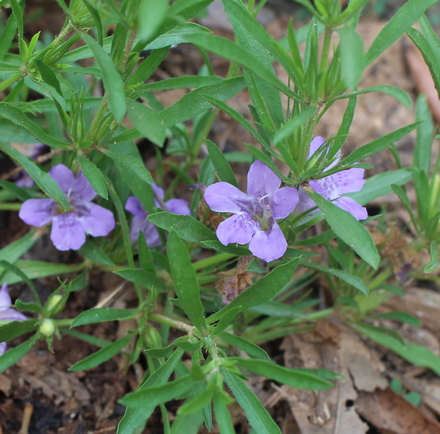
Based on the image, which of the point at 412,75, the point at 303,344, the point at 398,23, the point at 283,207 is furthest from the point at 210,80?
the point at 412,75

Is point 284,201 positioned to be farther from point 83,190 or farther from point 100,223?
point 83,190

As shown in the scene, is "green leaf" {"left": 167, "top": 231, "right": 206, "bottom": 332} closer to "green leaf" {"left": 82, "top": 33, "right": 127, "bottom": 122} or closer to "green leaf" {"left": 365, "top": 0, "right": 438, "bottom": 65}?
"green leaf" {"left": 82, "top": 33, "right": 127, "bottom": 122}

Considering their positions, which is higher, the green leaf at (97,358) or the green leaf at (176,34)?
the green leaf at (176,34)

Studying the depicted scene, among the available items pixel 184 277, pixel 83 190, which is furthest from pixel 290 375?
pixel 83 190

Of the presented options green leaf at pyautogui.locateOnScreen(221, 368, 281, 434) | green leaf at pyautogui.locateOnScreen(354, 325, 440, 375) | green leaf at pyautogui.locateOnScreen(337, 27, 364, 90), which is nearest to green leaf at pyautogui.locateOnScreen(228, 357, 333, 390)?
green leaf at pyautogui.locateOnScreen(221, 368, 281, 434)

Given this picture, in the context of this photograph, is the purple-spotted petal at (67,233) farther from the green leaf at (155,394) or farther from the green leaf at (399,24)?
the green leaf at (399,24)

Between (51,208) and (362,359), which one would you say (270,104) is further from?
(362,359)

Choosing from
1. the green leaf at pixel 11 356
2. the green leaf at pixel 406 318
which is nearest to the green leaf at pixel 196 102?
the green leaf at pixel 11 356
